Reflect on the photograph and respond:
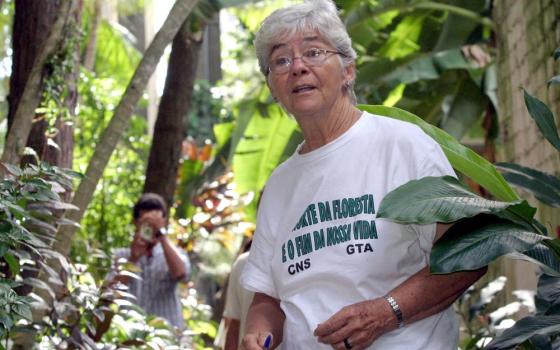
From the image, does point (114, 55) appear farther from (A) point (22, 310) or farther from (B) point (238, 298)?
(A) point (22, 310)

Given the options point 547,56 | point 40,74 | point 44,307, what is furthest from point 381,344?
point 547,56

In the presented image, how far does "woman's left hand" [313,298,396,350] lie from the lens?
340cm

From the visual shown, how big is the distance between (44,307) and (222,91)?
2278cm

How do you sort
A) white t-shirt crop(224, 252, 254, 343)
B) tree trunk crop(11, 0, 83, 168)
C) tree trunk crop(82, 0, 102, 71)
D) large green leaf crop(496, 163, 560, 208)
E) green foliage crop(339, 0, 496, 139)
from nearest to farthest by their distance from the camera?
large green leaf crop(496, 163, 560, 208) < white t-shirt crop(224, 252, 254, 343) < tree trunk crop(11, 0, 83, 168) < green foliage crop(339, 0, 496, 139) < tree trunk crop(82, 0, 102, 71)

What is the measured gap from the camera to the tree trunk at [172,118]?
1059 cm

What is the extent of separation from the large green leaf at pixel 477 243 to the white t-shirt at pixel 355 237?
199 millimetres

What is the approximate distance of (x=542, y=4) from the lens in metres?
7.09

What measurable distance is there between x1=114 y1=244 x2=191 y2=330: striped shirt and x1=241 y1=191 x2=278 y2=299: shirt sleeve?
4250 millimetres

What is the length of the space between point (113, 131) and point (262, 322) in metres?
1.87

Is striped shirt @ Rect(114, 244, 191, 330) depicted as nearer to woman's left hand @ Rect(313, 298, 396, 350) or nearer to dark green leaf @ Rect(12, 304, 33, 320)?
dark green leaf @ Rect(12, 304, 33, 320)


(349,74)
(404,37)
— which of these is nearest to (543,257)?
(349,74)

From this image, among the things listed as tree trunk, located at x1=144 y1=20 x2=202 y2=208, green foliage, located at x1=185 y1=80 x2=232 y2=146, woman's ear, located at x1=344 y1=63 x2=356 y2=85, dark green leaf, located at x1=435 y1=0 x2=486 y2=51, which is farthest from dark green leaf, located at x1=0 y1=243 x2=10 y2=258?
green foliage, located at x1=185 y1=80 x2=232 y2=146

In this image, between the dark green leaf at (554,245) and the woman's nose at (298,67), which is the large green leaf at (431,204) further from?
the woman's nose at (298,67)

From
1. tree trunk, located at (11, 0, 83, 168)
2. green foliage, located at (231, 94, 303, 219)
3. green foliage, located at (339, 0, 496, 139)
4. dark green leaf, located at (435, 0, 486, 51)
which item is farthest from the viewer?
green foliage, located at (231, 94, 303, 219)
